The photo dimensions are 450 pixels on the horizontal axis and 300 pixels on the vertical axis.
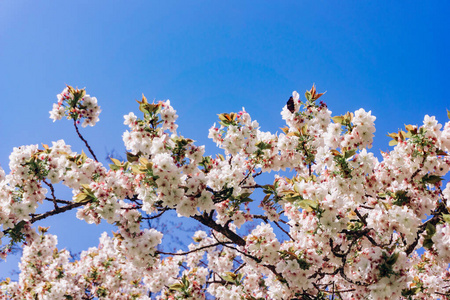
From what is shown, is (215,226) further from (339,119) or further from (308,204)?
(339,119)

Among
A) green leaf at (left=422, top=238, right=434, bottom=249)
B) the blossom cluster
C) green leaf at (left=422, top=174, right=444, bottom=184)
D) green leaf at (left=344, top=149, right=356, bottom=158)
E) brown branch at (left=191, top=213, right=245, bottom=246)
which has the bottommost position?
green leaf at (left=422, top=238, right=434, bottom=249)

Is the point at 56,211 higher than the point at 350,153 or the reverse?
higher

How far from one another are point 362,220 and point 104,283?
7.34m

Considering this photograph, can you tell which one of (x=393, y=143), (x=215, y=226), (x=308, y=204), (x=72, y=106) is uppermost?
(x=72, y=106)

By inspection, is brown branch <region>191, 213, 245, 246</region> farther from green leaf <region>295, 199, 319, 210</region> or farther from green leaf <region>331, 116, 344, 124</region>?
green leaf <region>331, 116, 344, 124</region>

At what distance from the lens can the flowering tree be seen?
405 cm

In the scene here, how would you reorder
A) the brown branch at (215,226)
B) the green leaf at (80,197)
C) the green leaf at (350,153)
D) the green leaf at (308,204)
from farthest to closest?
the brown branch at (215,226) < the green leaf at (80,197) < the green leaf at (350,153) < the green leaf at (308,204)

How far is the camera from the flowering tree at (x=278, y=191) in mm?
4051

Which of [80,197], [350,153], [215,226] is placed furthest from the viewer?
[215,226]

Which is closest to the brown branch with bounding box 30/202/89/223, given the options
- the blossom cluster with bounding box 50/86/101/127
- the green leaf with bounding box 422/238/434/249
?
the blossom cluster with bounding box 50/86/101/127

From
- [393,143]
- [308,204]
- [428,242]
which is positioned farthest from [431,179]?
[308,204]

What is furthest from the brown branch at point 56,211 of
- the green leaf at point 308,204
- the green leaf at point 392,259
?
the green leaf at point 392,259

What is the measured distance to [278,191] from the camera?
5.43m

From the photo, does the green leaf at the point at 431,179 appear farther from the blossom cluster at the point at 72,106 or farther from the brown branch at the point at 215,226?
the blossom cluster at the point at 72,106
